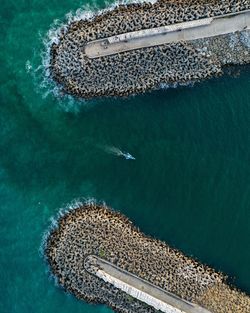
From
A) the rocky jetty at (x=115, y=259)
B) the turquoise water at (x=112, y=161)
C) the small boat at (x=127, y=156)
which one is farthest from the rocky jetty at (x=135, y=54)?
the rocky jetty at (x=115, y=259)

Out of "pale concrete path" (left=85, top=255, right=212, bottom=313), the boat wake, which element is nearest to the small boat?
the boat wake

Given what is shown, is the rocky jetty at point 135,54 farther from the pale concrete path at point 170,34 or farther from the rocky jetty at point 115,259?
the rocky jetty at point 115,259

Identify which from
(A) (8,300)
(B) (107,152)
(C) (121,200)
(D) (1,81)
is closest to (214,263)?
(C) (121,200)

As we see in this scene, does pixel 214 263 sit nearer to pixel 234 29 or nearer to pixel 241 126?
pixel 241 126

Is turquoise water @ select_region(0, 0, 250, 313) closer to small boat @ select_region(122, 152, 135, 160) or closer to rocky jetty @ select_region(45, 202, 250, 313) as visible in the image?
small boat @ select_region(122, 152, 135, 160)

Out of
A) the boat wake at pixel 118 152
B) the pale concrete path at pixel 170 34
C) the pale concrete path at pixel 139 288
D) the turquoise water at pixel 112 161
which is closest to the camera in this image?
the pale concrete path at pixel 170 34

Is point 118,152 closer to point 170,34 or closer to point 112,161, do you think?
point 112,161
